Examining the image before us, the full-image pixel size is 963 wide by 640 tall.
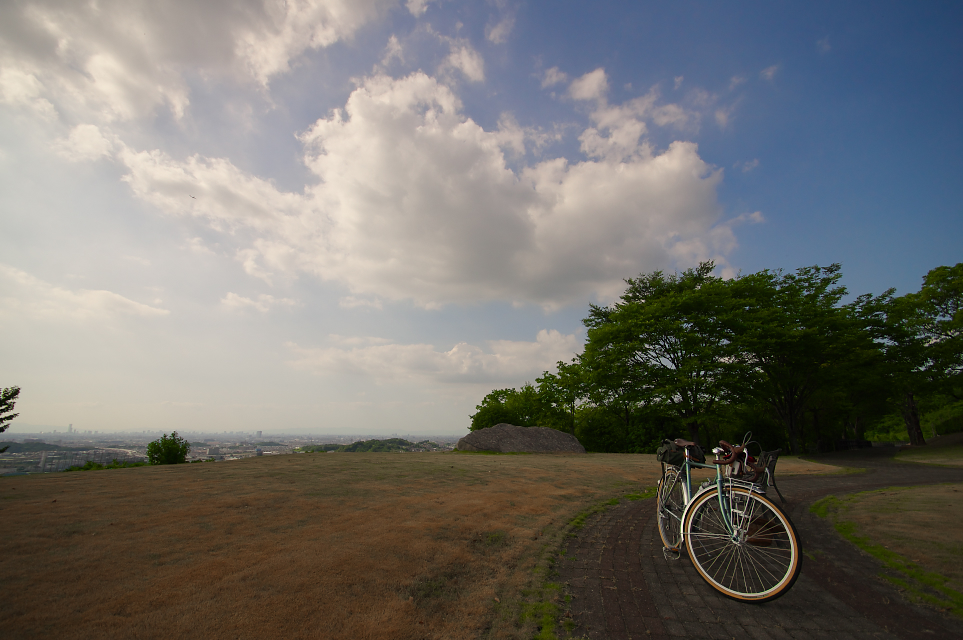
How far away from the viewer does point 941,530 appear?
5500 millimetres

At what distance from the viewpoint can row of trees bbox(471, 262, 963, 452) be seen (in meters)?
24.0

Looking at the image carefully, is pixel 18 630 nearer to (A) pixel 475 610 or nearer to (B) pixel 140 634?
(B) pixel 140 634

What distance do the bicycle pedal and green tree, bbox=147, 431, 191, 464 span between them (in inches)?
602

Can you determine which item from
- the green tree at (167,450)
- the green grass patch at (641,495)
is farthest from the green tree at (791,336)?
the green tree at (167,450)

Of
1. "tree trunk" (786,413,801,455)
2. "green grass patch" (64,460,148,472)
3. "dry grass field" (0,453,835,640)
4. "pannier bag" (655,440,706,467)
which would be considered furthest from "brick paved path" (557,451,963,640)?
"tree trunk" (786,413,801,455)

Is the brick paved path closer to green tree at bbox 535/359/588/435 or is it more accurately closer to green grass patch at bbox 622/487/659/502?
green grass patch at bbox 622/487/659/502

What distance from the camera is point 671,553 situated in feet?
16.1

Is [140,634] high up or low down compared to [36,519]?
down

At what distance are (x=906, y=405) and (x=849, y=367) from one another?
12574 millimetres

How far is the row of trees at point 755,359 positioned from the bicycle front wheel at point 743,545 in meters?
21.5

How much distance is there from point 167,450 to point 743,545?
16449 mm

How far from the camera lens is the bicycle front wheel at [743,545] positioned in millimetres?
3514

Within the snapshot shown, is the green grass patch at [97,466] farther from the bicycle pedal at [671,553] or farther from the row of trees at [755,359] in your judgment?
the row of trees at [755,359]

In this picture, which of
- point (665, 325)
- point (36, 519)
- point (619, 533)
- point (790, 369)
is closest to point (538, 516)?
point (619, 533)
